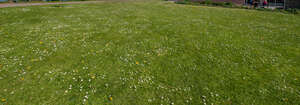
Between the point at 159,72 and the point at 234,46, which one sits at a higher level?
the point at 234,46

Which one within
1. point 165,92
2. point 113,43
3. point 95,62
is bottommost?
point 165,92

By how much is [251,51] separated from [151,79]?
763cm

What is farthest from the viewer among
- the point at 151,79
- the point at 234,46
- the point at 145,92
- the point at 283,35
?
the point at 283,35

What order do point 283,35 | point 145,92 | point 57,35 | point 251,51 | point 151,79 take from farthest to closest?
1. point 283,35
2. point 57,35
3. point 251,51
4. point 151,79
5. point 145,92

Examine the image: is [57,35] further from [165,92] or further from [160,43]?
[165,92]

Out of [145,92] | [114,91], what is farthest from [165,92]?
[114,91]

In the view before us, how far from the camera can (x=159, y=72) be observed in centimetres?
741

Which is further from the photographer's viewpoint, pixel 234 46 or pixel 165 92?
pixel 234 46

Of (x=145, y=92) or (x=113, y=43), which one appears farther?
(x=113, y=43)

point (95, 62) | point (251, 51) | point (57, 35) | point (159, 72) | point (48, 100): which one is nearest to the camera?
point (48, 100)

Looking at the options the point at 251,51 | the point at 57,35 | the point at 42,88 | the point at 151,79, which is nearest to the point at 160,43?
the point at 151,79

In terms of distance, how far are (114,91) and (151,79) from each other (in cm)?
175

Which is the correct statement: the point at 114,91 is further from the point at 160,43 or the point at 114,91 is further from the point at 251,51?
the point at 251,51

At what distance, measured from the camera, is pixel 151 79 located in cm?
685
